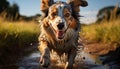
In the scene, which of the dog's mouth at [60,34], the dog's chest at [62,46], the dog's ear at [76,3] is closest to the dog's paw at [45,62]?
the dog's mouth at [60,34]

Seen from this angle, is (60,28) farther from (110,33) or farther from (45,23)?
(110,33)

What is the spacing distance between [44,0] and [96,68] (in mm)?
2035

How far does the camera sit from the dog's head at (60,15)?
6741 mm

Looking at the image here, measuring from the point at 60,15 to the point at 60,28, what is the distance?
340 millimetres

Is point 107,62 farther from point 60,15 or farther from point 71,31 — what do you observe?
point 60,15

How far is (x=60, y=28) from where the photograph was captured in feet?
22.0

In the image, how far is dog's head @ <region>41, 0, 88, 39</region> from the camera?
22.1 feet

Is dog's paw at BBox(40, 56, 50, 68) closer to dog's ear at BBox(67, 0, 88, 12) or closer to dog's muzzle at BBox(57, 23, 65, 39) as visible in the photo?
dog's muzzle at BBox(57, 23, 65, 39)

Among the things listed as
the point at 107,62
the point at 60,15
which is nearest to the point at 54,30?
the point at 60,15

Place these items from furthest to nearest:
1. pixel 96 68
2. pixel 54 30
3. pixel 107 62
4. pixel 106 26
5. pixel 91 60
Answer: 1. pixel 106 26
2. pixel 91 60
3. pixel 107 62
4. pixel 96 68
5. pixel 54 30

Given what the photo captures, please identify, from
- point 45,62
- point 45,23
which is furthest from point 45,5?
point 45,62

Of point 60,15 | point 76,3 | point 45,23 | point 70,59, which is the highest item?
point 76,3

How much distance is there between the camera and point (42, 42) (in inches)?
295

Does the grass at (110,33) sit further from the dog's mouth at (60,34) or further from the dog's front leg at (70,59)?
the dog's mouth at (60,34)
